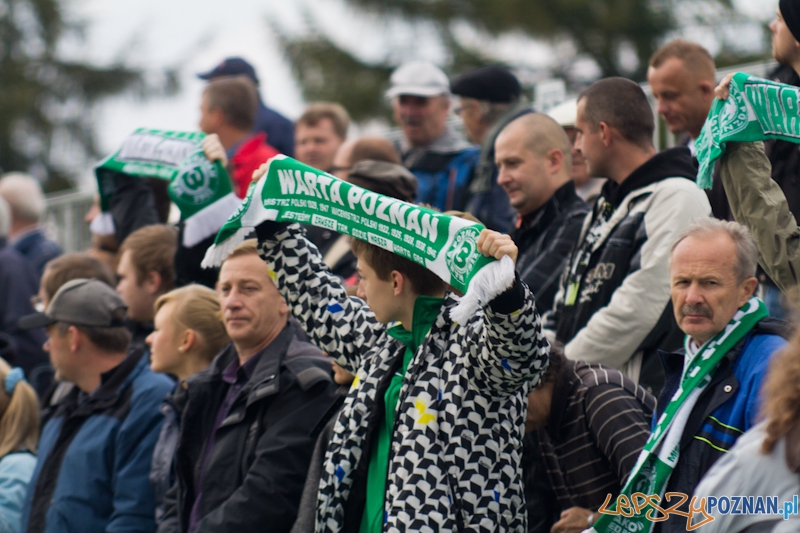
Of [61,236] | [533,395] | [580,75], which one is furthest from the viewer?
[580,75]

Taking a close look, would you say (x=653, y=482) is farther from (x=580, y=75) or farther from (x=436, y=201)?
(x=580, y=75)

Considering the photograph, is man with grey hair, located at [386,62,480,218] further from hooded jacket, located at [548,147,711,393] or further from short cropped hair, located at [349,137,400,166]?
hooded jacket, located at [548,147,711,393]

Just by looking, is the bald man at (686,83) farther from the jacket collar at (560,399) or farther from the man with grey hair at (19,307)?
the man with grey hair at (19,307)

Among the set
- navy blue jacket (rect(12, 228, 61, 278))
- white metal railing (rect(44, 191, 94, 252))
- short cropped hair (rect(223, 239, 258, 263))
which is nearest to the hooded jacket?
short cropped hair (rect(223, 239, 258, 263))

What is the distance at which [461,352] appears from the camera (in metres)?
3.80

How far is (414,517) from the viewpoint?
3688mm

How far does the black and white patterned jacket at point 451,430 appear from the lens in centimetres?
356

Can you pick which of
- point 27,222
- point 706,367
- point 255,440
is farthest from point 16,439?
point 706,367

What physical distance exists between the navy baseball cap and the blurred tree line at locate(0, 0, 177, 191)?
13511 mm

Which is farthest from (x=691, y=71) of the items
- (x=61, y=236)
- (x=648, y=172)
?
(x=61, y=236)

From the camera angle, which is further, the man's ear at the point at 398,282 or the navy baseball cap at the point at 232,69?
the navy baseball cap at the point at 232,69

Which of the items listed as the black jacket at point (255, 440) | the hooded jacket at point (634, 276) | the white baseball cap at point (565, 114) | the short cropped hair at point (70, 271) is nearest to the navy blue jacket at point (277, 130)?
the short cropped hair at point (70, 271)

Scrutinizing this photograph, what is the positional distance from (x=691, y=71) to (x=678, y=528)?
256 centimetres

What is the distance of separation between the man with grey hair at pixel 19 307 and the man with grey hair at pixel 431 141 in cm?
292
